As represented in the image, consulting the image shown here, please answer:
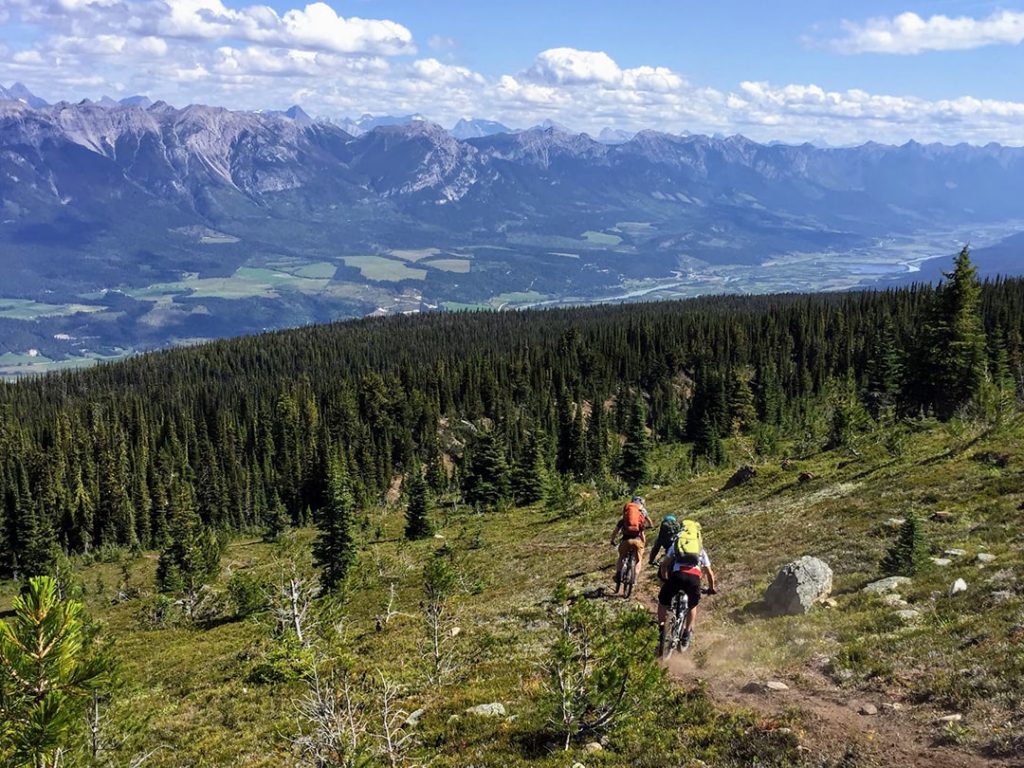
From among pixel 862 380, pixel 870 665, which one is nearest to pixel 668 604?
pixel 870 665

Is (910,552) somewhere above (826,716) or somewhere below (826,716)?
above

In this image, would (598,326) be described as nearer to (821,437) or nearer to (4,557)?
(821,437)

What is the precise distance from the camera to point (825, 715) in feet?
41.3

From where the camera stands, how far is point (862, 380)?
119 meters

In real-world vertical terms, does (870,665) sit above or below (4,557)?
above

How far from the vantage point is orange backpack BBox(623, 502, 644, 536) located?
22172 millimetres

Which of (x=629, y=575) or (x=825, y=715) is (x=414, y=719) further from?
(x=825, y=715)

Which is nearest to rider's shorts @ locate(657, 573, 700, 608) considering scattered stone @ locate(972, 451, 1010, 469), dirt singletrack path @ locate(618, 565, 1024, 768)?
dirt singletrack path @ locate(618, 565, 1024, 768)

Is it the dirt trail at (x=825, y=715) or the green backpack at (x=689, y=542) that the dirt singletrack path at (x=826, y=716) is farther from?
the green backpack at (x=689, y=542)

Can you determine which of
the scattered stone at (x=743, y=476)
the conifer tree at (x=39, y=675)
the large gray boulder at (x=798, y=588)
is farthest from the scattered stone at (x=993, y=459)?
the conifer tree at (x=39, y=675)

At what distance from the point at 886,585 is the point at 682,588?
24.3ft

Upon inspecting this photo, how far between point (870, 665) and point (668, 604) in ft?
15.0

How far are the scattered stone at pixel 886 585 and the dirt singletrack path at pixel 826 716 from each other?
506 centimetres

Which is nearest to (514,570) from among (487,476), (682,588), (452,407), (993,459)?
(682,588)
